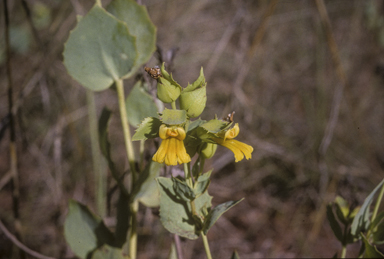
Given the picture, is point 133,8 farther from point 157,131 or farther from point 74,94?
point 74,94

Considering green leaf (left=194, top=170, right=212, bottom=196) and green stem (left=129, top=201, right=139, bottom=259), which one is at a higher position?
green leaf (left=194, top=170, right=212, bottom=196)

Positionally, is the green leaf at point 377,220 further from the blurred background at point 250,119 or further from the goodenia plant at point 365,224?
the blurred background at point 250,119

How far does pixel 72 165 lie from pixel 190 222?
176 cm

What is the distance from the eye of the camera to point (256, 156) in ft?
8.64

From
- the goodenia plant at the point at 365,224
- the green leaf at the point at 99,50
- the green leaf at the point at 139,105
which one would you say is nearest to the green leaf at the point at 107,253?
the green leaf at the point at 139,105

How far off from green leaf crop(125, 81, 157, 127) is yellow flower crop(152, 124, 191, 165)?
1.18 ft

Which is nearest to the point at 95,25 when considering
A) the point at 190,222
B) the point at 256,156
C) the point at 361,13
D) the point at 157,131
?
the point at 157,131

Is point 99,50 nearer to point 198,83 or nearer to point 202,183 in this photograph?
point 198,83

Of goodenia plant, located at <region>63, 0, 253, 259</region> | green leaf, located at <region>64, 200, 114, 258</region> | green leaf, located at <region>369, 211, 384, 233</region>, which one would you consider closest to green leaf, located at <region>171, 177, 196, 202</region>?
goodenia plant, located at <region>63, 0, 253, 259</region>

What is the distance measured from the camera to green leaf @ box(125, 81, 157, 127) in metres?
1.09

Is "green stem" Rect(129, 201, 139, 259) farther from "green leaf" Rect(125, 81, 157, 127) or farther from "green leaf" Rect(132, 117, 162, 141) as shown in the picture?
"green leaf" Rect(132, 117, 162, 141)

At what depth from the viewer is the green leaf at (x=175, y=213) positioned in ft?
2.73

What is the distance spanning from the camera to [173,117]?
679 mm

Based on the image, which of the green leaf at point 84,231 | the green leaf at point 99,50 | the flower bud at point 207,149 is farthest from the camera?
the green leaf at point 84,231
